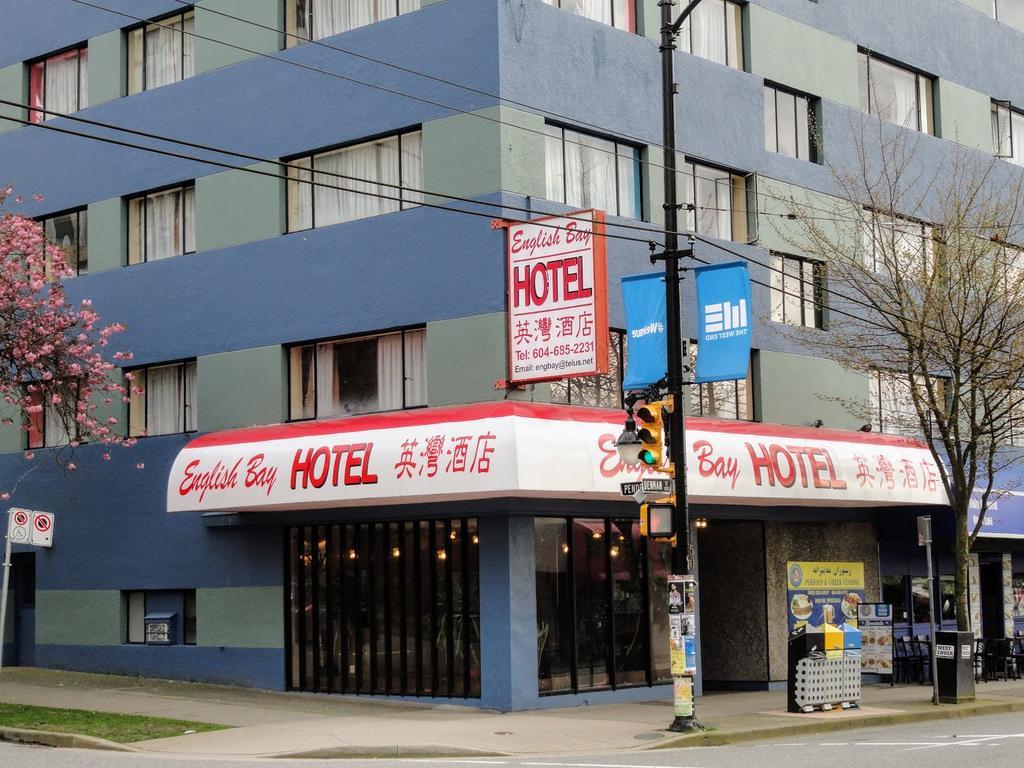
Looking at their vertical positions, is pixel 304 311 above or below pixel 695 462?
above

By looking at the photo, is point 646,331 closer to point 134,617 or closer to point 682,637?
point 682,637

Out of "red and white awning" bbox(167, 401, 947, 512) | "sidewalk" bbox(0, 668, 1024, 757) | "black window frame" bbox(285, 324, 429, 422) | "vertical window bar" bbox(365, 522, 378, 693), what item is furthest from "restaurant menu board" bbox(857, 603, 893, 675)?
"black window frame" bbox(285, 324, 429, 422)

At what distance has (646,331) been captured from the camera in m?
19.9

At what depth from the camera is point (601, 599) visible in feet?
72.1

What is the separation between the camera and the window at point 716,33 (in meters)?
24.9

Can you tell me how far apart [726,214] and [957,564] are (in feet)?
23.1

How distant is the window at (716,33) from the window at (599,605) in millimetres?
8455

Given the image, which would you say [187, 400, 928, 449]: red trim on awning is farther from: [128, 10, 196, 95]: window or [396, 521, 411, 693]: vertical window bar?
[128, 10, 196, 95]: window

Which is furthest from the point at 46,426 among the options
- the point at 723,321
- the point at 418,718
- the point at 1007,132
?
the point at 1007,132

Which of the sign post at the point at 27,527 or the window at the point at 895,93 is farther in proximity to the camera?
the window at the point at 895,93

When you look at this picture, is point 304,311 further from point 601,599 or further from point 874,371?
point 874,371

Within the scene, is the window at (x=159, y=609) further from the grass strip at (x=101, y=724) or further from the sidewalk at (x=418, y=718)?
the grass strip at (x=101, y=724)

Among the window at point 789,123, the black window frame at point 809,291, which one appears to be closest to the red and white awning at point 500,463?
the black window frame at point 809,291

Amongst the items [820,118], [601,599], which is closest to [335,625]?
[601,599]
